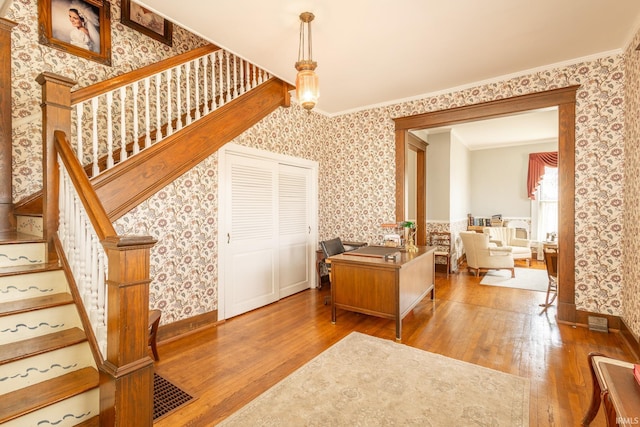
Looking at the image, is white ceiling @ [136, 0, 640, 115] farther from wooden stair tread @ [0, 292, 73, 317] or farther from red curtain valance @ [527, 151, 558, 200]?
red curtain valance @ [527, 151, 558, 200]

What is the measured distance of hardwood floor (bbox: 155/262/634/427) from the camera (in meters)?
2.13

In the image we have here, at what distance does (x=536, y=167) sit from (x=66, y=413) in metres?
9.71

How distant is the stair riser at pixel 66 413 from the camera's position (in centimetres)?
138

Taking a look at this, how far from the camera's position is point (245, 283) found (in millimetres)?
3967

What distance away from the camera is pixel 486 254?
19.1ft

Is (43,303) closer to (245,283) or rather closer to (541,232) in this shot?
(245,283)

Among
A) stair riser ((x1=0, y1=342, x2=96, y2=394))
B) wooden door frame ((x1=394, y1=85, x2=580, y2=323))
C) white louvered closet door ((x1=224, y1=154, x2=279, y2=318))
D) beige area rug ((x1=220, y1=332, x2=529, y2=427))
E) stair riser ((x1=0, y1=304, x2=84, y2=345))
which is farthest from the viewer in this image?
white louvered closet door ((x1=224, y1=154, x2=279, y2=318))

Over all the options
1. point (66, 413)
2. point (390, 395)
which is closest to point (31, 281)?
point (66, 413)

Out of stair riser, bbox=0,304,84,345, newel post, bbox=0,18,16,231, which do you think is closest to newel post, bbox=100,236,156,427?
stair riser, bbox=0,304,84,345

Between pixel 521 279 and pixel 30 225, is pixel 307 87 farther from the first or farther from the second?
pixel 521 279

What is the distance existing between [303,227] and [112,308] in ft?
12.0

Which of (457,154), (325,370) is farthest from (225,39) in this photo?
(457,154)

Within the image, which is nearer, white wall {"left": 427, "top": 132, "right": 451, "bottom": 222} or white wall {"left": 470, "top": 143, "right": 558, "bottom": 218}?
white wall {"left": 427, "top": 132, "right": 451, "bottom": 222}

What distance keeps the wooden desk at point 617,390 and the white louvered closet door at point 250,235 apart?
338 centimetres
